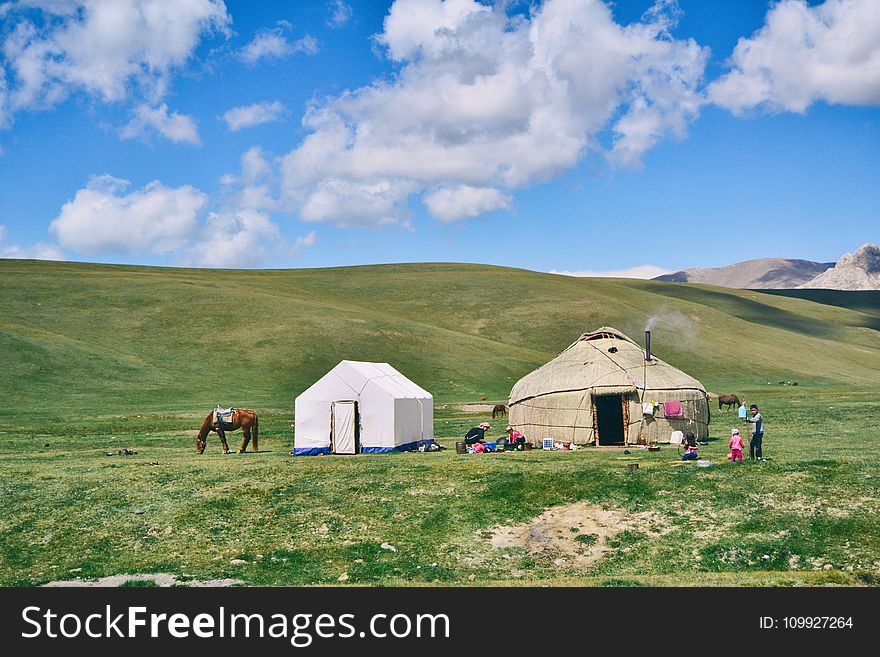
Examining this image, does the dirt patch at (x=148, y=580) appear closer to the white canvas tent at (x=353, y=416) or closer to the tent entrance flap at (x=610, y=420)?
the white canvas tent at (x=353, y=416)

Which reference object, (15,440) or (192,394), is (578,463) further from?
(192,394)

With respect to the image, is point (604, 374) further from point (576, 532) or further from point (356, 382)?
Answer: point (576, 532)

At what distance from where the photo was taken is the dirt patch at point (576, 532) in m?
17.4

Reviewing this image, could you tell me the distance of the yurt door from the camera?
31.8m

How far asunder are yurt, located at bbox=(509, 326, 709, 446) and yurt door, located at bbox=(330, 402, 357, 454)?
6708mm

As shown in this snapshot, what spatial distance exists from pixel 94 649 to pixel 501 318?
92.1 meters

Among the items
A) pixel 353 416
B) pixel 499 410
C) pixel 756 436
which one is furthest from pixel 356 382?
pixel 499 410

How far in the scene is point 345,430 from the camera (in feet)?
105

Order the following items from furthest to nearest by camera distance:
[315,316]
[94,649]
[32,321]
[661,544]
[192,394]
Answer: [315,316] → [32,321] → [192,394] → [661,544] → [94,649]

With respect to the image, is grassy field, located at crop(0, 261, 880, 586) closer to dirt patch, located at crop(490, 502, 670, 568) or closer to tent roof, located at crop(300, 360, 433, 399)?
dirt patch, located at crop(490, 502, 670, 568)

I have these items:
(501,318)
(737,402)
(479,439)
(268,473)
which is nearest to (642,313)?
Answer: (501,318)

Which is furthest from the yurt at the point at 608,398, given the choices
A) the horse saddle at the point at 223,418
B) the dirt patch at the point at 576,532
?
the dirt patch at the point at 576,532

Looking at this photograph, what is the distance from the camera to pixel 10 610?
41.1ft

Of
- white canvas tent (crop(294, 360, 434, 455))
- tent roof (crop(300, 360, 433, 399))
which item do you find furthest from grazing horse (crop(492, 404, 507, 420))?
white canvas tent (crop(294, 360, 434, 455))
